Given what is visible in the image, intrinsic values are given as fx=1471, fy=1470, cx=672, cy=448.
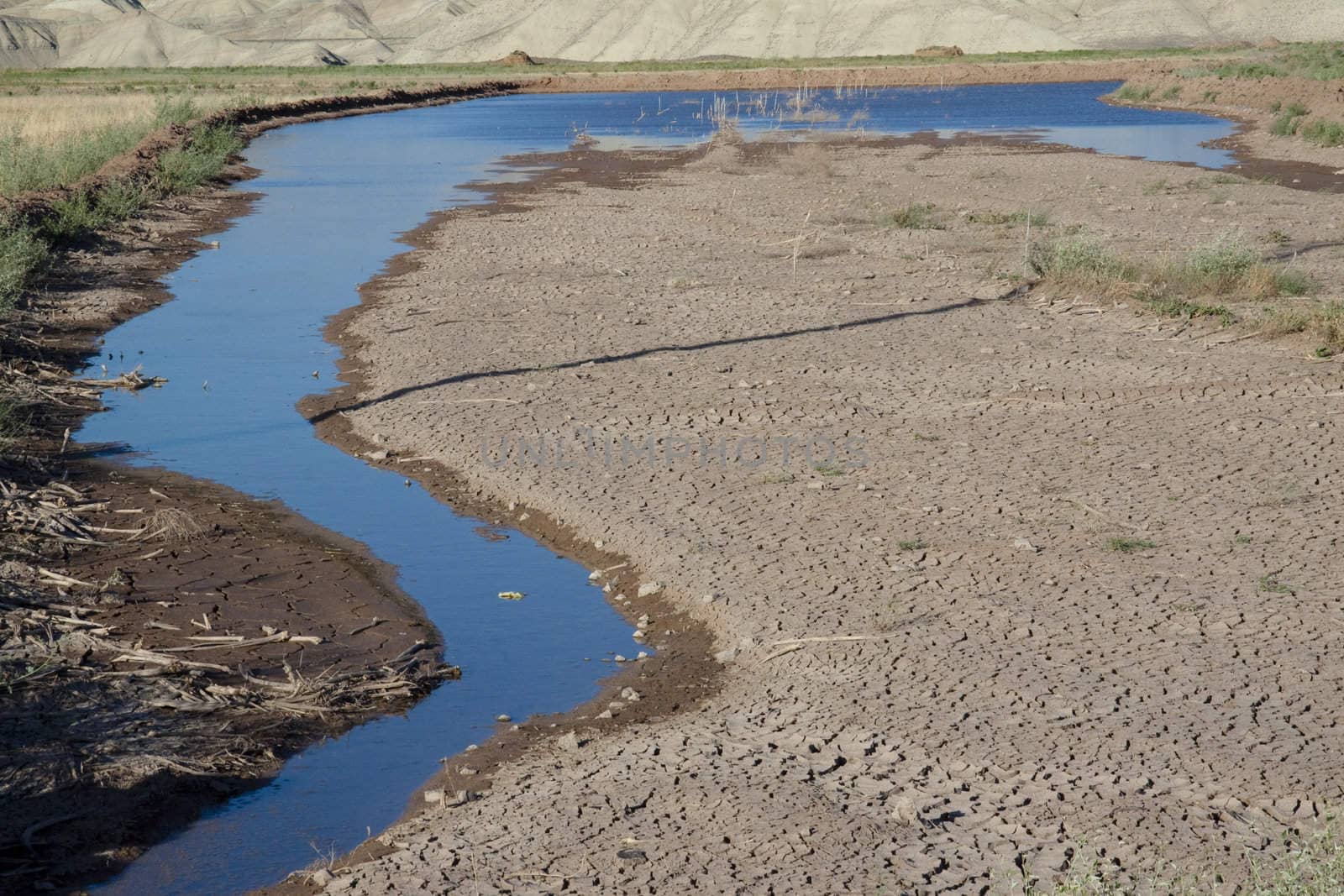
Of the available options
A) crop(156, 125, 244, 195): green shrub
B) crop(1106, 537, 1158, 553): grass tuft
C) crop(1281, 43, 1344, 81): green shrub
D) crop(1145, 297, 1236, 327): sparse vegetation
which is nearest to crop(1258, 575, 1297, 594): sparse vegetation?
crop(1106, 537, 1158, 553): grass tuft

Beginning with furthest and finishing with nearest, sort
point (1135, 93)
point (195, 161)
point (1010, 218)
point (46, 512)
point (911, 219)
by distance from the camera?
point (1135, 93) → point (195, 161) → point (1010, 218) → point (911, 219) → point (46, 512)

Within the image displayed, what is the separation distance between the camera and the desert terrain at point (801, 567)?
495cm

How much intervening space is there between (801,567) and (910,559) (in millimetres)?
555

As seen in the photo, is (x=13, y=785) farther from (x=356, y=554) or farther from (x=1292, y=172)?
(x=1292, y=172)

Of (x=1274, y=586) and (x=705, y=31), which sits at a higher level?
(x=705, y=31)

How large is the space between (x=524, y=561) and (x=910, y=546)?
83.8 inches

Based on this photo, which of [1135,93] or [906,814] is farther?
[1135,93]

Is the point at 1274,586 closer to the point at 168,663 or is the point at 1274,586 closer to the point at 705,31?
the point at 168,663

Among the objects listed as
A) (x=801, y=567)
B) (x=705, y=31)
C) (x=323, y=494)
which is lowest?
(x=323, y=494)

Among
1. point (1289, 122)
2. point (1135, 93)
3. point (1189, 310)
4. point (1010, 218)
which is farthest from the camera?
point (1135, 93)

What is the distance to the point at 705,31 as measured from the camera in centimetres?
11194

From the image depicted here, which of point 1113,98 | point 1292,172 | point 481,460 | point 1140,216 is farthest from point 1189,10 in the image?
point 481,460

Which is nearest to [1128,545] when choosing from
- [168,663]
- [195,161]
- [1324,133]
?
[168,663]

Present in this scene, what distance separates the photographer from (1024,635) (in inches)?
254
